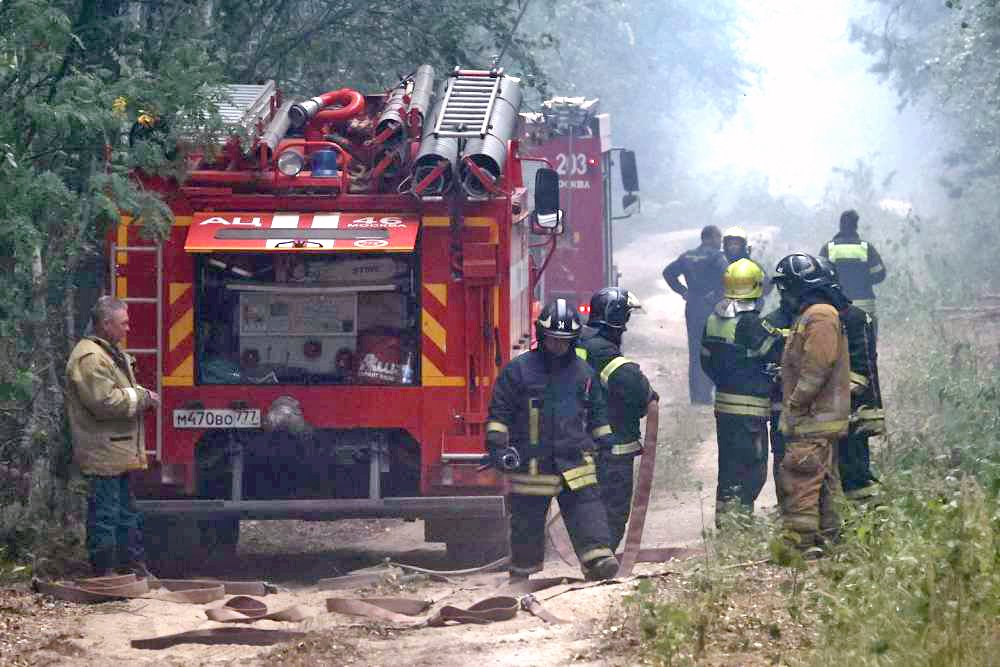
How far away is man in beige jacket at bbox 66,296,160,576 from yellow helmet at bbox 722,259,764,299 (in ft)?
11.8

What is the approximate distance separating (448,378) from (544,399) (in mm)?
986

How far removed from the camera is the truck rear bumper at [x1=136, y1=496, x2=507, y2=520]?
877cm

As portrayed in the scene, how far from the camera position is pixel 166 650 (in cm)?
696

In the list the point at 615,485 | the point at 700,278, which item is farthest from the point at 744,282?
the point at 700,278

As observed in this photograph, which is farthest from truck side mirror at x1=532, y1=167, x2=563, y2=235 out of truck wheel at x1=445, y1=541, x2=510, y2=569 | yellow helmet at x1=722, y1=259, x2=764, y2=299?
truck wheel at x1=445, y1=541, x2=510, y2=569

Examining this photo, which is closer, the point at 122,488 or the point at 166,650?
the point at 166,650

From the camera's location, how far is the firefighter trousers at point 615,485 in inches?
348

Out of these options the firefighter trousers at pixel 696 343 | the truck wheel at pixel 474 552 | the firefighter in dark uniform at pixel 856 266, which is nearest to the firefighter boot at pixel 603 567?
the truck wheel at pixel 474 552

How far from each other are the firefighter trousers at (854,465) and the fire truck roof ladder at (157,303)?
390 cm

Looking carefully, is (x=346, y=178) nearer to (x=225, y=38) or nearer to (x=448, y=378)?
(x=448, y=378)

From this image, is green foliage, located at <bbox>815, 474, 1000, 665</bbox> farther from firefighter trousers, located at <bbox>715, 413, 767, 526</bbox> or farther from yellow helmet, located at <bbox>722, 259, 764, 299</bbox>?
yellow helmet, located at <bbox>722, 259, 764, 299</bbox>

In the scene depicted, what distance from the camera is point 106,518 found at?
26.5 feet

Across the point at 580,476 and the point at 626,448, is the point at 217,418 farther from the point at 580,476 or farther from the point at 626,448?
the point at 626,448

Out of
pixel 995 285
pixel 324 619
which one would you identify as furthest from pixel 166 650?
pixel 995 285
